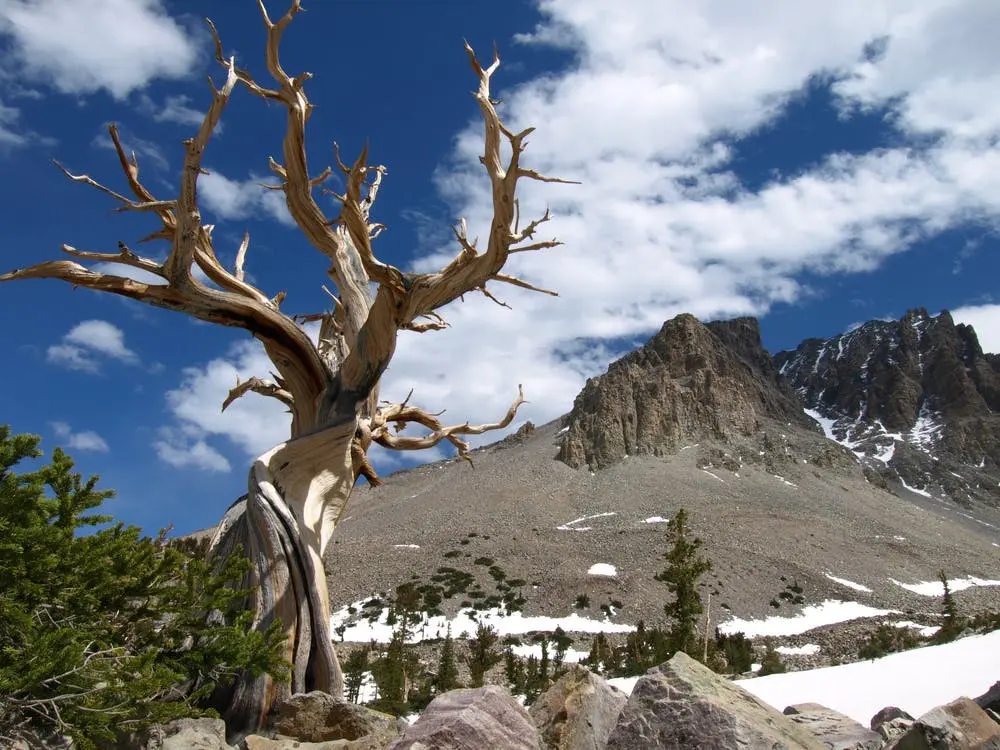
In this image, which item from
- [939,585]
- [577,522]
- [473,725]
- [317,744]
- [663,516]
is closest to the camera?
[473,725]

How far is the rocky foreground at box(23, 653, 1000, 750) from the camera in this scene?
141 inches

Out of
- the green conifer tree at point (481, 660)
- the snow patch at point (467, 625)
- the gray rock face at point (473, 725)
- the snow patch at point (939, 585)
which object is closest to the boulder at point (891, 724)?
the gray rock face at point (473, 725)

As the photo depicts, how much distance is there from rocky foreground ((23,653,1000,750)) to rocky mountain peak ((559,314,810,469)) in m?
92.7

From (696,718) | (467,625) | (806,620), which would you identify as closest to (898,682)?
(696,718)

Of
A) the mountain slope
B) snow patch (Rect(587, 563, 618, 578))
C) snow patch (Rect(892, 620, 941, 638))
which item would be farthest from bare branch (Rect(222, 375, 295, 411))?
snow patch (Rect(587, 563, 618, 578))

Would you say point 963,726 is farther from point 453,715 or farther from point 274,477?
point 274,477

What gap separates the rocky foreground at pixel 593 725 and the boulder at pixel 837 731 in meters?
0.02

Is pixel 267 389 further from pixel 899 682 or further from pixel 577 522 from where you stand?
pixel 577 522

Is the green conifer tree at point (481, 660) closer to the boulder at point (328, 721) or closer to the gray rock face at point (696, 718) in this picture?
the boulder at point (328, 721)

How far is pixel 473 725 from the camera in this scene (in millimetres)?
3730

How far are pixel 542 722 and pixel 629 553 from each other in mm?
61364

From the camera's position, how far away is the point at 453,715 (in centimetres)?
376

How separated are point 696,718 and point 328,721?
8.27 ft

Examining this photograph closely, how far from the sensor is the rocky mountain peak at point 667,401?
102 meters
